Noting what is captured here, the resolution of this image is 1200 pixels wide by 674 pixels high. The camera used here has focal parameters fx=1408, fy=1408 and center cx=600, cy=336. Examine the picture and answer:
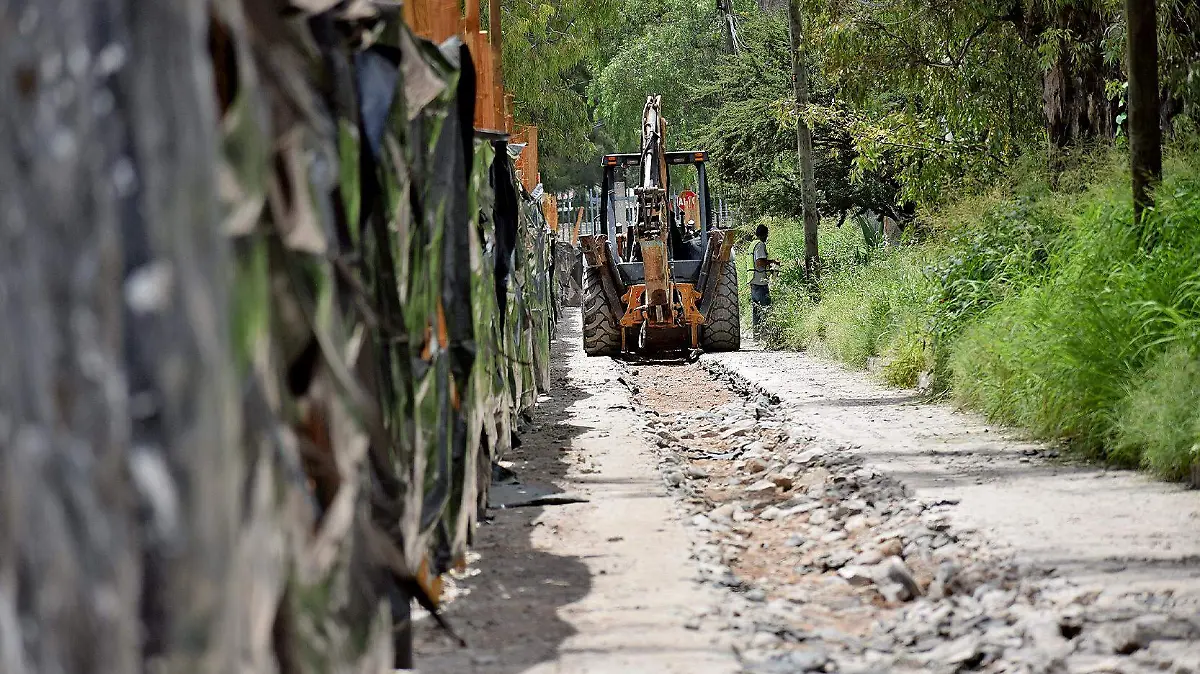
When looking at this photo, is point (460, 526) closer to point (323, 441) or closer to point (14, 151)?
point (323, 441)

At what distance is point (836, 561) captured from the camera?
738 cm

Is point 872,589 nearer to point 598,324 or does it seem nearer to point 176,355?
point 176,355

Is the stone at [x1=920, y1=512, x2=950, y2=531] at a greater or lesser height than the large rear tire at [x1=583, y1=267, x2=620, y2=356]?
lesser

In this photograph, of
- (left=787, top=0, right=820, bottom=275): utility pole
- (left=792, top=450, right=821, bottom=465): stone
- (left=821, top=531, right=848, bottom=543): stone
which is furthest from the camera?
(left=787, top=0, right=820, bottom=275): utility pole

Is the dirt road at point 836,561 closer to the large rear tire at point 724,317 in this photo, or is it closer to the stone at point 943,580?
the stone at point 943,580

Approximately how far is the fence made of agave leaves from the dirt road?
2.06 m

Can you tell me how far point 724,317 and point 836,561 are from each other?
13090 millimetres

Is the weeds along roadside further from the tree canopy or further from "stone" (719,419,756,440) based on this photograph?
"stone" (719,419,756,440)

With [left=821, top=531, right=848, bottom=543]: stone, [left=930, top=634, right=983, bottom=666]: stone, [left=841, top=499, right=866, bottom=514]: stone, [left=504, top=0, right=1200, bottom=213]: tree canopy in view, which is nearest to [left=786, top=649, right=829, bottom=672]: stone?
[left=930, top=634, right=983, bottom=666]: stone

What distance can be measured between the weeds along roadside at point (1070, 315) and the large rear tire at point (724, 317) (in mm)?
4371

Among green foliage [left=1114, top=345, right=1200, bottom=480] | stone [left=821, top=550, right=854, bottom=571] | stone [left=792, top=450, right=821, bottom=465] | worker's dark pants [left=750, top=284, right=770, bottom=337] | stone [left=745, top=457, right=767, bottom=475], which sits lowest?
stone [left=821, top=550, right=854, bottom=571]

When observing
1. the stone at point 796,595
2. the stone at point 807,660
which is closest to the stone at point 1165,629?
the stone at point 807,660

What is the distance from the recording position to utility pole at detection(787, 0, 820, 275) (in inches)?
839

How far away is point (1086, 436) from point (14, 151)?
7855mm
